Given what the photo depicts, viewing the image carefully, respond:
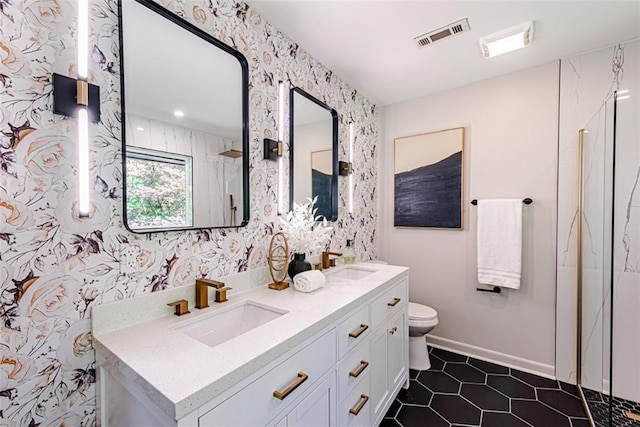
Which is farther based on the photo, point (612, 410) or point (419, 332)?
point (419, 332)

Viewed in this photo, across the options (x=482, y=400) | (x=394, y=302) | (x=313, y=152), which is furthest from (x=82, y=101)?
(x=482, y=400)

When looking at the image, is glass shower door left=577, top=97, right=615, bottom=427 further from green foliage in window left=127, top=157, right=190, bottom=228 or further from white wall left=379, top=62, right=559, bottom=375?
green foliage in window left=127, top=157, right=190, bottom=228

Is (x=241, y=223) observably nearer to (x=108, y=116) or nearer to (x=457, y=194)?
(x=108, y=116)

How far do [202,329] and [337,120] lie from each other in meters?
1.79

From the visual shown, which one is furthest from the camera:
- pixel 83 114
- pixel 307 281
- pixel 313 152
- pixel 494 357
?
pixel 494 357

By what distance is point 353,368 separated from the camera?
1.36 m

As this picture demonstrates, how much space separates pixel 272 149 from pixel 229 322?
950mm

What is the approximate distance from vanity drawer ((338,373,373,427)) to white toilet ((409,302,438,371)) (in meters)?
0.83

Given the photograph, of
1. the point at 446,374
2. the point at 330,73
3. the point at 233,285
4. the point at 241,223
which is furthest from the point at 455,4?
the point at 446,374

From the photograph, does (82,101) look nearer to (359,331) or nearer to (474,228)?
(359,331)

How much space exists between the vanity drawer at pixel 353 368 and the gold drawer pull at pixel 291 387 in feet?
0.99

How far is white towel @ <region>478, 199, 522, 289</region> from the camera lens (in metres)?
2.22

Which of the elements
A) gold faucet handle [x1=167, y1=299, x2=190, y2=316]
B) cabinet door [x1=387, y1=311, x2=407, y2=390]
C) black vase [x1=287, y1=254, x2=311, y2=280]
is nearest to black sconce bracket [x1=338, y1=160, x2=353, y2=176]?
black vase [x1=287, y1=254, x2=311, y2=280]

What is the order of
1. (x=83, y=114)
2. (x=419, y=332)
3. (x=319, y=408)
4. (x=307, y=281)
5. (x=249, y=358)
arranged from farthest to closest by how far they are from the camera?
(x=419, y=332) → (x=307, y=281) → (x=319, y=408) → (x=83, y=114) → (x=249, y=358)
